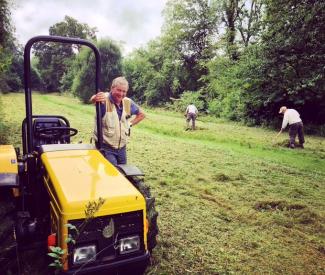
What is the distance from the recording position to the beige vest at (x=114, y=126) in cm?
454

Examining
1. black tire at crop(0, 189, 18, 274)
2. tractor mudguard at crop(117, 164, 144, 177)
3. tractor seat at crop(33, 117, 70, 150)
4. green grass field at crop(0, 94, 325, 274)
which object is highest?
tractor seat at crop(33, 117, 70, 150)

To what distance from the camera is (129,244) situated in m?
3.07

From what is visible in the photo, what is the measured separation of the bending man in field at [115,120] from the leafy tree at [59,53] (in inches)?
2171

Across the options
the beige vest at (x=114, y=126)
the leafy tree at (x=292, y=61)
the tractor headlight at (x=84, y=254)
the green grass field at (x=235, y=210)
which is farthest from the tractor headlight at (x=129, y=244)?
the leafy tree at (x=292, y=61)

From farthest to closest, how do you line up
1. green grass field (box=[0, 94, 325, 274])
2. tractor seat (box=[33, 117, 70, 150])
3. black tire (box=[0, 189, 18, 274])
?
tractor seat (box=[33, 117, 70, 150]) < green grass field (box=[0, 94, 325, 274]) < black tire (box=[0, 189, 18, 274])

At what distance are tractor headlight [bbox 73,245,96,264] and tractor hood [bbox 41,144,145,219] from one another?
0.26m

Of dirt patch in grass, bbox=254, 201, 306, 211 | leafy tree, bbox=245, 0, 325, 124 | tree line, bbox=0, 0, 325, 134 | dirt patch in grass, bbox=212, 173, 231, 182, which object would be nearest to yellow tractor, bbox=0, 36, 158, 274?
dirt patch in grass, bbox=254, 201, 306, 211

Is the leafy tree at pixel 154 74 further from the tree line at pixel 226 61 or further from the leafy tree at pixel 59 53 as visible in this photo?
the leafy tree at pixel 59 53

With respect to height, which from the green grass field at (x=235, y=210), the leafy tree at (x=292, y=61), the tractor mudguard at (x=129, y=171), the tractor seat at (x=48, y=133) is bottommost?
the green grass field at (x=235, y=210)

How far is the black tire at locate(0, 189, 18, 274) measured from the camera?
3.19m

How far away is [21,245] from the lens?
3475 millimetres

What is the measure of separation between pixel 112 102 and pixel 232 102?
68.6 ft

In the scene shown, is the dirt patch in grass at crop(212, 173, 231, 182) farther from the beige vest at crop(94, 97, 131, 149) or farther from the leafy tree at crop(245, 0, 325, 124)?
the leafy tree at crop(245, 0, 325, 124)

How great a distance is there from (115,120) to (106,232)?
1890mm
